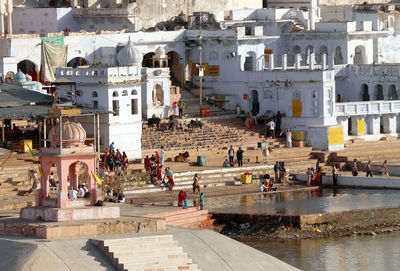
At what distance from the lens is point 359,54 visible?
229ft

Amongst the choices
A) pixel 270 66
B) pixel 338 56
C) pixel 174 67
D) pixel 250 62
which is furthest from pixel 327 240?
pixel 338 56

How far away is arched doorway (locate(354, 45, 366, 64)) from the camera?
69500 millimetres

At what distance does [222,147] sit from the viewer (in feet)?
194

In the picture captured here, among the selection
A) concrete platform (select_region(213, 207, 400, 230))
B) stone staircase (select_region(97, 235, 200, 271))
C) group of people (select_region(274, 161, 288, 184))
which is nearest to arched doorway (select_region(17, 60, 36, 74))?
group of people (select_region(274, 161, 288, 184))

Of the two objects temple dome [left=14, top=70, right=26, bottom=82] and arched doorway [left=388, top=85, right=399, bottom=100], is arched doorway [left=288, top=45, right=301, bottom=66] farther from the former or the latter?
temple dome [left=14, top=70, right=26, bottom=82]

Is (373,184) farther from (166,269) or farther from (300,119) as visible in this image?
(166,269)

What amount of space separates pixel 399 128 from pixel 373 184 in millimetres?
10079

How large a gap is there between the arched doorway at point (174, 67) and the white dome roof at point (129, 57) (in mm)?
5340

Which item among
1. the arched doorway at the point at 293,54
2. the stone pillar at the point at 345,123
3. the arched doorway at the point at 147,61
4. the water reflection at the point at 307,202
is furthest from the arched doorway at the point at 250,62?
the water reflection at the point at 307,202

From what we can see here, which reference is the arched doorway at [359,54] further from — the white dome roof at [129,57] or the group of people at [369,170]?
the group of people at [369,170]

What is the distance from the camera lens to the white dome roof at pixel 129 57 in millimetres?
61250

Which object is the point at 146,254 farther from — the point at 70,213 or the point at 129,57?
the point at 129,57

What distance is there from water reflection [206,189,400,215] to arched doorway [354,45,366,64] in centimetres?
1539

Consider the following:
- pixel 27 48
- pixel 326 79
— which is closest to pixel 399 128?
pixel 326 79
